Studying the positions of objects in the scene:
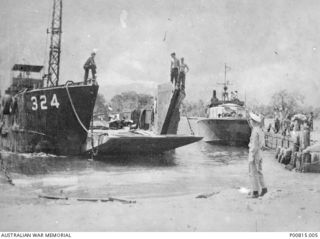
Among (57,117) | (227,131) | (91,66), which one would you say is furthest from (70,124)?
(227,131)

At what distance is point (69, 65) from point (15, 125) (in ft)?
11.9

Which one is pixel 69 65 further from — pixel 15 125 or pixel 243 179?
pixel 243 179

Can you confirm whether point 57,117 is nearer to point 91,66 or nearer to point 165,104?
point 91,66

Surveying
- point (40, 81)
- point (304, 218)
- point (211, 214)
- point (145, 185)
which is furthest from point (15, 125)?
point (304, 218)

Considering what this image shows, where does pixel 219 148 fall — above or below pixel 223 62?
below

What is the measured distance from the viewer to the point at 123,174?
9.35m

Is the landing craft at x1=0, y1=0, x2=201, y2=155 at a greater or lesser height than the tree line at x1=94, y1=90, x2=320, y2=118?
lesser

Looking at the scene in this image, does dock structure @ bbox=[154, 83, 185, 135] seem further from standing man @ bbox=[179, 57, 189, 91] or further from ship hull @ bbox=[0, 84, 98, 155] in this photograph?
ship hull @ bbox=[0, 84, 98, 155]

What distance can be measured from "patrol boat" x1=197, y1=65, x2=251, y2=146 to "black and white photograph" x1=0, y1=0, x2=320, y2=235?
3.74 meters

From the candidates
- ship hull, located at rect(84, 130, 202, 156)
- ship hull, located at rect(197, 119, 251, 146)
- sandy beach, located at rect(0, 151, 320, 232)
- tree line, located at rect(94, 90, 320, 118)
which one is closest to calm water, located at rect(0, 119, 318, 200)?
ship hull, located at rect(84, 130, 202, 156)

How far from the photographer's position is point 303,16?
816cm

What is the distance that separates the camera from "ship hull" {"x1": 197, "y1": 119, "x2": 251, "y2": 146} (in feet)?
52.6

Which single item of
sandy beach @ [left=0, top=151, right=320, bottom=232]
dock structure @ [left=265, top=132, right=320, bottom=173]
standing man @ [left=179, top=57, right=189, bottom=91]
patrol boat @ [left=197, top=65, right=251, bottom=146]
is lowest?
sandy beach @ [left=0, top=151, right=320, bottom=232]

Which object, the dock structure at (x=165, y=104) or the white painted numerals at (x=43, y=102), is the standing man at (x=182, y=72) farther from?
the white painted numerals at (x=43, y=102)
